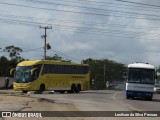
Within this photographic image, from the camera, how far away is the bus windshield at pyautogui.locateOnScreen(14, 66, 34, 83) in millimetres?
46719

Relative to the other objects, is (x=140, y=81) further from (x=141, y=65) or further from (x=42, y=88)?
(x=42, y=88)

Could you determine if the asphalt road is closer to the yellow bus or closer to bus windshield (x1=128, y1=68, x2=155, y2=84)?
bus windshield (x1=128, y1=68, x2=155, y2=84)

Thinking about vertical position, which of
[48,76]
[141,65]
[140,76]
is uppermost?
[141,65]

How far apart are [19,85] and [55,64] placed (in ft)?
16.2

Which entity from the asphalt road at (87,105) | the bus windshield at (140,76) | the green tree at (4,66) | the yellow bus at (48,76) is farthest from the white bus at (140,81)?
the green tree at (4,66)

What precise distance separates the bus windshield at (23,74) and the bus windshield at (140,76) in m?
12.7

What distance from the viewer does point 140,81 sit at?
122 feet

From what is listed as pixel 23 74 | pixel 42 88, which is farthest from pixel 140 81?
pixel 23 74

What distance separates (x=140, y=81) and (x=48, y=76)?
45.3 feet

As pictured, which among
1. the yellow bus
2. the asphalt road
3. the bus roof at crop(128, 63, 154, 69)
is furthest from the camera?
the yellow bus

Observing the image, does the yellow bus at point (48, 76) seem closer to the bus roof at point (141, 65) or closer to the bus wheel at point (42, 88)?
the bus wheel at point (42, 88)

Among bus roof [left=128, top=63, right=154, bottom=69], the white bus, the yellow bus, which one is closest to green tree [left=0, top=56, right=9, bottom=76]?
the yellow bus

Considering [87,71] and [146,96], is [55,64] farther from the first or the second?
[146,96]

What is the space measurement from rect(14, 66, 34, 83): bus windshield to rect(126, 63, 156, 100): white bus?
12650 mm
